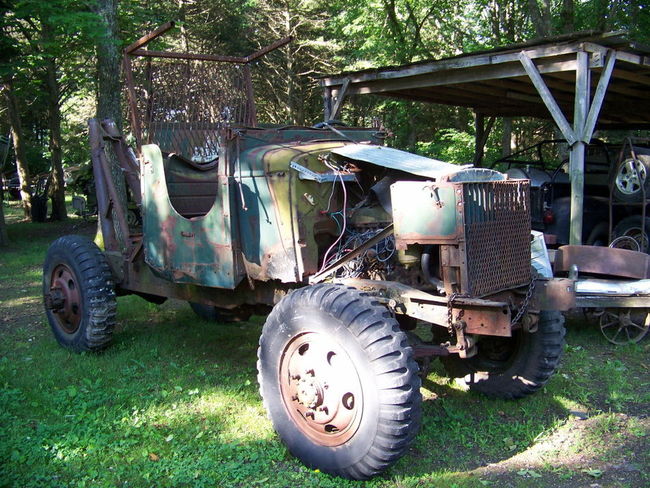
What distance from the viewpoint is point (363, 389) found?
3.38m

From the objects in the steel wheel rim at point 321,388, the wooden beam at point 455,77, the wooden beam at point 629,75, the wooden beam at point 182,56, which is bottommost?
the steel wheel rim at point 321,388

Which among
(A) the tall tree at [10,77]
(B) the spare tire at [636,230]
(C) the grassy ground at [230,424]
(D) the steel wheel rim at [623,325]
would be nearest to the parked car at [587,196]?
(B) the spare tire at [636,230]

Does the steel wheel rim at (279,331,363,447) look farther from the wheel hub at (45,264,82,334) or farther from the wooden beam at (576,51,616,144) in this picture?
the wooden beam at (576,51,616,144)

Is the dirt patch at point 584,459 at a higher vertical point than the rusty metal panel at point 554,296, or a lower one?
lower

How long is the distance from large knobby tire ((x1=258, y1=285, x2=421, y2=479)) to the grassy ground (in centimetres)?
18

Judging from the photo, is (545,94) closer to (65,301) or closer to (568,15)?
(65,301)

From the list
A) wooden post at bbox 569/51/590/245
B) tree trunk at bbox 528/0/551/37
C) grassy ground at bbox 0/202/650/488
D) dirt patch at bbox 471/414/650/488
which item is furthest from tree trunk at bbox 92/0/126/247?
tree trunk at bbox 528/0/551/37

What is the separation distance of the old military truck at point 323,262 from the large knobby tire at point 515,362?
1 cm

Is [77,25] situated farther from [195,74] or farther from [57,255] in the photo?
[57,255]

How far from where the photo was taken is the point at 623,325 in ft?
20.4

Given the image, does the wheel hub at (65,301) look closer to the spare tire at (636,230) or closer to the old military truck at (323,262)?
the old military truck at (323,262)

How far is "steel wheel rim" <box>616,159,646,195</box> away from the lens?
26.5 ft

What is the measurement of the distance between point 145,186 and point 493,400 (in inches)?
128

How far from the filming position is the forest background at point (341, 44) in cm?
1560
